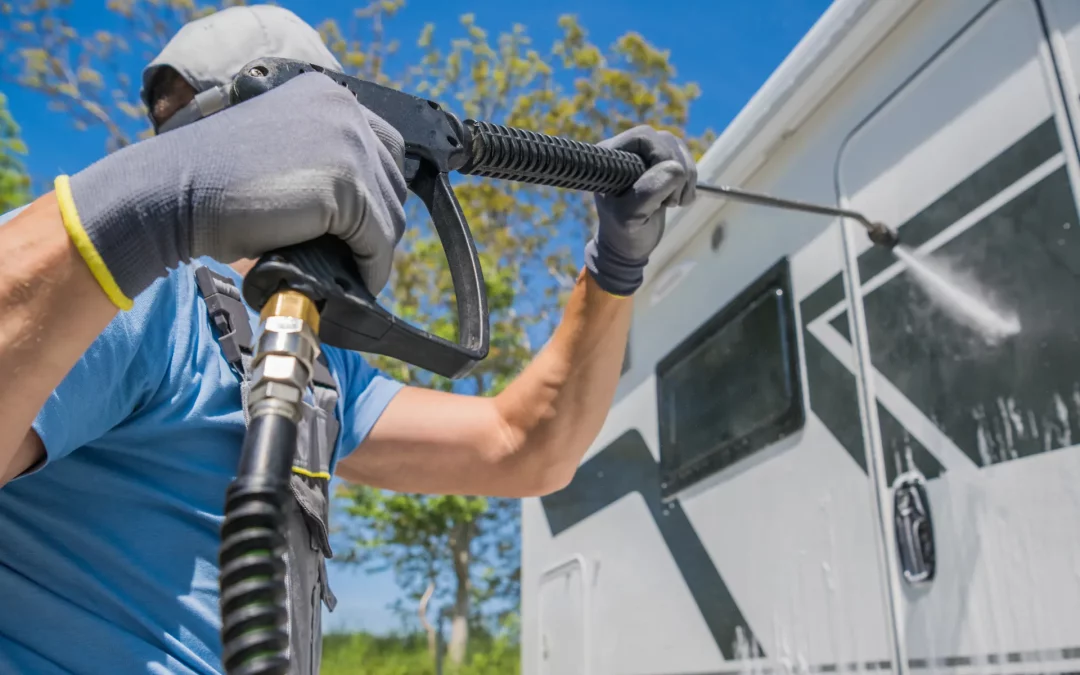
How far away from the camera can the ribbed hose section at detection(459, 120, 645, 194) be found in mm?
1246

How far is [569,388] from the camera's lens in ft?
6.19

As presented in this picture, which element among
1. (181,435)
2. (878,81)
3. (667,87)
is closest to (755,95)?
(878,81)

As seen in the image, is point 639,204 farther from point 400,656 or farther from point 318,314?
point 400,656

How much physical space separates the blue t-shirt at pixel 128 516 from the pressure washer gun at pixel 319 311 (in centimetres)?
33

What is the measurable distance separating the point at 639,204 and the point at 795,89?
84cm

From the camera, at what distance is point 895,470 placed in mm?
1771

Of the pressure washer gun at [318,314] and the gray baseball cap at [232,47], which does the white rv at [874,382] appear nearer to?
the pressure washer gun at [318,314]

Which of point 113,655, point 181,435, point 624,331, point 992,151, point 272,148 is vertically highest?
point 992,151

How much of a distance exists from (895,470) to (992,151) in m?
0.63

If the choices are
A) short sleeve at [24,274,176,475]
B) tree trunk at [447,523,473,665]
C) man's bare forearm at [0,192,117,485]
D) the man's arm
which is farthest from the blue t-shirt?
tree trunk at [447,523,473,665]

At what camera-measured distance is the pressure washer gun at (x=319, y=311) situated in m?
0.64

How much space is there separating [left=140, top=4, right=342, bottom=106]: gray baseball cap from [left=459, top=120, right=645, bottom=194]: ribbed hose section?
A: 334 mm

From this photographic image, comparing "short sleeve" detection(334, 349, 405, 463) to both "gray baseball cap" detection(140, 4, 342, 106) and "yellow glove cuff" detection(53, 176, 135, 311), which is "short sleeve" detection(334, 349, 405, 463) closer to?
"gray baseball cap" detection(140, 4, 342, 106)

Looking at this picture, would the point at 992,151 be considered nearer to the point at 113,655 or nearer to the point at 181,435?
the point at 181,435
